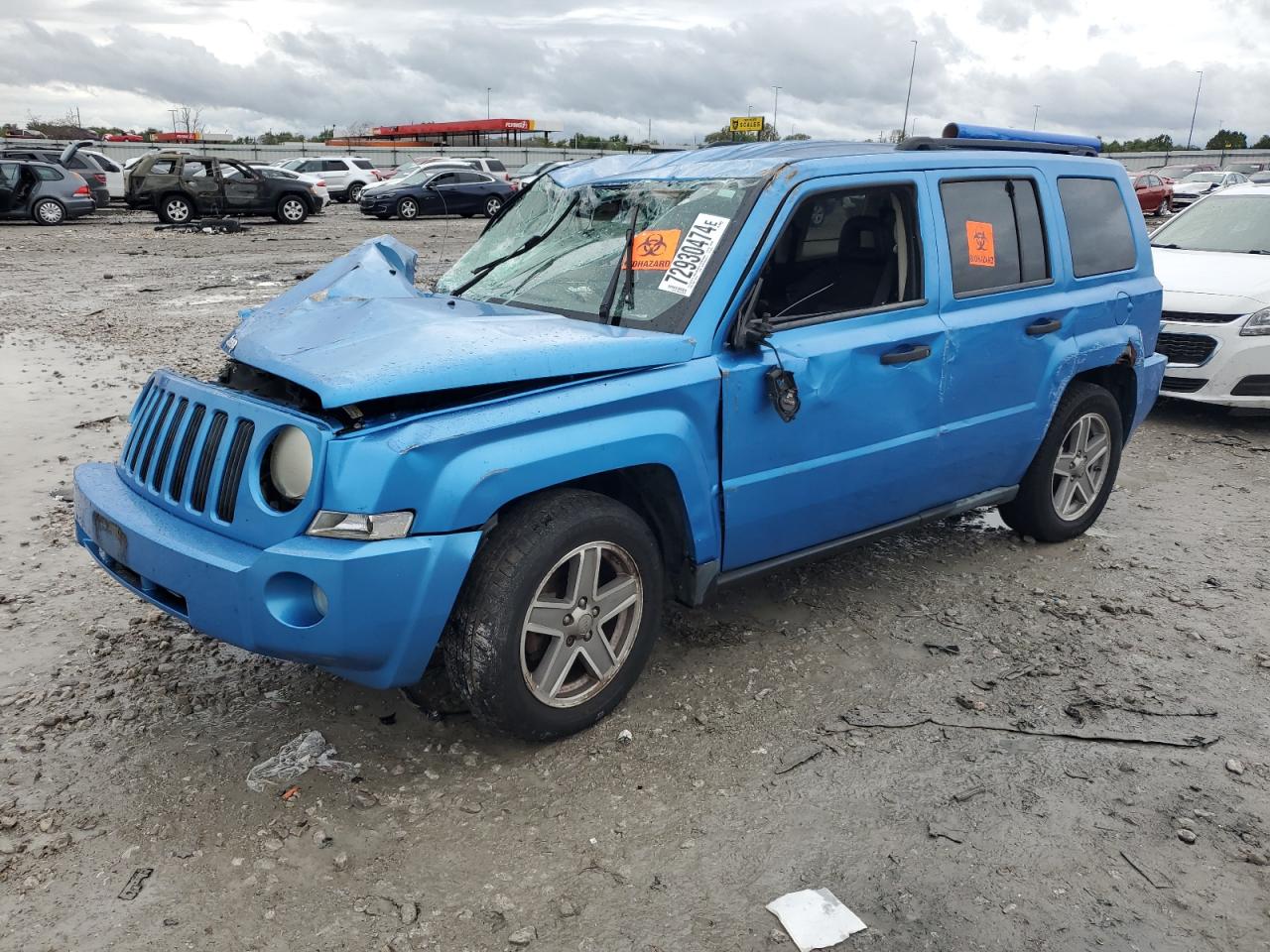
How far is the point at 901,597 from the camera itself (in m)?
4.48

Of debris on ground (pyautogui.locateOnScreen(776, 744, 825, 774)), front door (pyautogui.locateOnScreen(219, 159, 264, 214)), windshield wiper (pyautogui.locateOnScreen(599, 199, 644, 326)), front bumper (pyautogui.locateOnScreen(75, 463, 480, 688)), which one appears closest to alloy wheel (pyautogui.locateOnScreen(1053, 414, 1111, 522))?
debris on ground (pyautogui.locateOnScreen(776, 744, 825, 774))

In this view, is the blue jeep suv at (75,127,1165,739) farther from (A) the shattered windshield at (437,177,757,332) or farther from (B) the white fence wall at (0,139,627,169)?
(B) the white fence wall at (0,139,627,169)

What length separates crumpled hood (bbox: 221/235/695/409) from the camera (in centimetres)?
285

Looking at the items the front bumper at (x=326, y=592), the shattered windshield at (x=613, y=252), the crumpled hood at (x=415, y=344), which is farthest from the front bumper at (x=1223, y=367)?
the front bumper at (x=326, y=592)

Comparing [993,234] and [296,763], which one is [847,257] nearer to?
[993,234]

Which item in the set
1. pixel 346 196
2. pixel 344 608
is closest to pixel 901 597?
pixel 344 608

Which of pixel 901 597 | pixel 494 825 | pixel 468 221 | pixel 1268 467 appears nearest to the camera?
pixel 494 825

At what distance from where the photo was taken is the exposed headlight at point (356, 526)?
8.92 feet

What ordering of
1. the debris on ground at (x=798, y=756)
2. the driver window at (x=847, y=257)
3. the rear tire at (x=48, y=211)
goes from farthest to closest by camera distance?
1. the rear tire at (x=48, y=211)
2. the driver window at (x=847, y=257)
3. the debris on ground at (x=798, y=756)

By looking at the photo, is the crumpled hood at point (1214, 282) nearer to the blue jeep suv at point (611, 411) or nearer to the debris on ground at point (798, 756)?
the blue jeep suv at point (611, 411)

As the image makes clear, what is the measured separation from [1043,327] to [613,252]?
1.96 meters

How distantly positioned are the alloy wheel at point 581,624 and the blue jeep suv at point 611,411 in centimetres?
1

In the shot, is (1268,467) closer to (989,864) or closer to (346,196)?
(989,864)

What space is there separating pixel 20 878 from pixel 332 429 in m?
1.40
